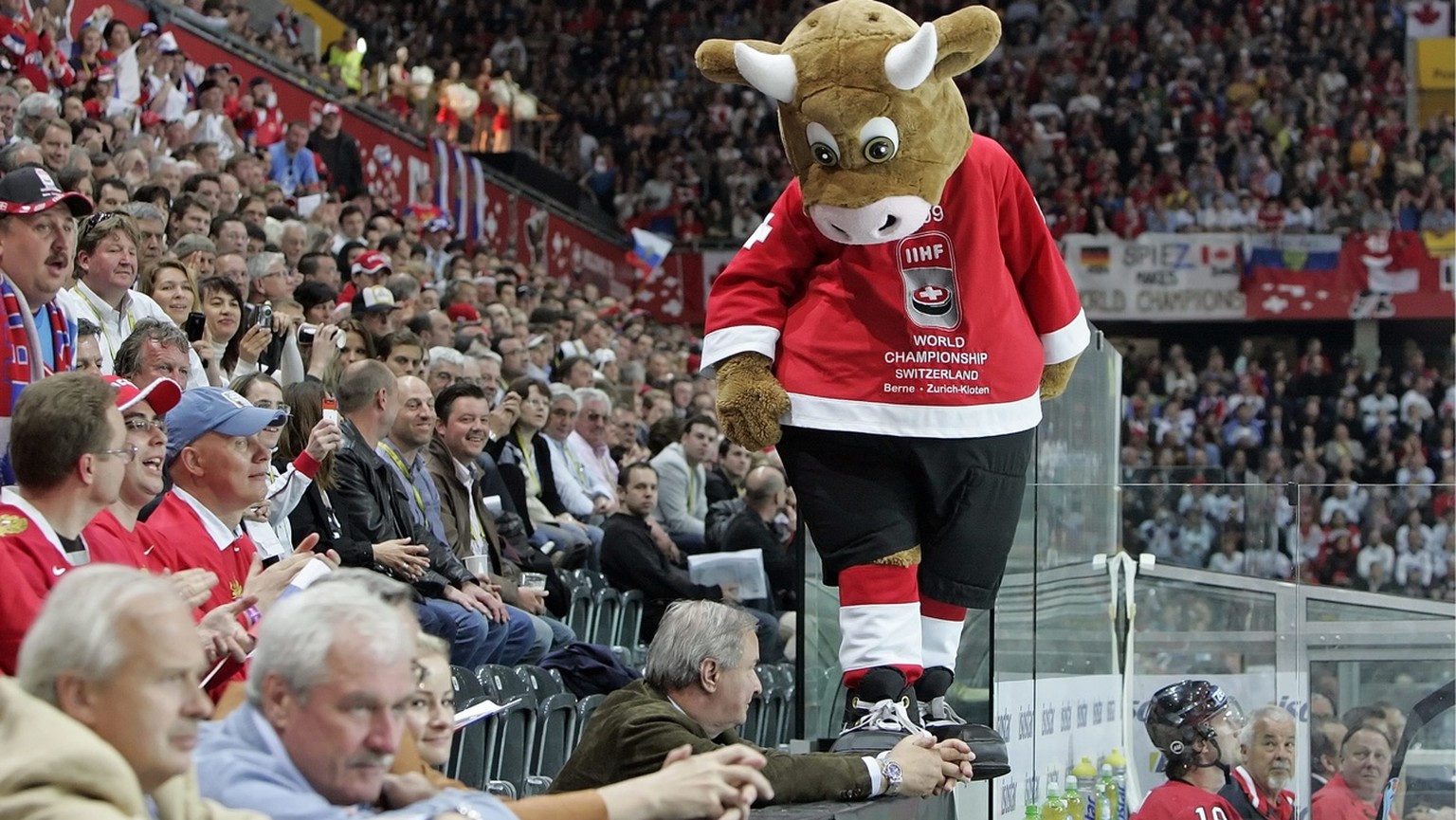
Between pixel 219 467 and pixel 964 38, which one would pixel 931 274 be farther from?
pixel 219 467

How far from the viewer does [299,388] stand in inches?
201

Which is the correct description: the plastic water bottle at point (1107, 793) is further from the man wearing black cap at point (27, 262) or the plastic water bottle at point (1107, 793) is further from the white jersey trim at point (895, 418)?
the man wearing black cap at point (27, 262)

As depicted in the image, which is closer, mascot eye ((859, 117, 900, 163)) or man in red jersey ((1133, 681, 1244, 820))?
mascot eye ((859, 117, 900, 163))

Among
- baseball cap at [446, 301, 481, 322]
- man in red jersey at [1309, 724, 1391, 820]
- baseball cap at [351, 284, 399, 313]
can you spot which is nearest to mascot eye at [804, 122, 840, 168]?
man in red jersey at [1309, 724, 1391, 820]

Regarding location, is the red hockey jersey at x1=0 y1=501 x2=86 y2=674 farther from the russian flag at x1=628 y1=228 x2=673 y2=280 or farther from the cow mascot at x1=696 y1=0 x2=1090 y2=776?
the russian flag at x1=628 y1=228 x2=673 y2=280

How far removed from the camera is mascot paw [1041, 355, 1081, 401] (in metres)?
4.33

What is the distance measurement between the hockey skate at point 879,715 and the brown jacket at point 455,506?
6.96 feet

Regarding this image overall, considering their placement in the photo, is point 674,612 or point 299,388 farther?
point 299,388

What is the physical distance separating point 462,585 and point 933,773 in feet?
6.62

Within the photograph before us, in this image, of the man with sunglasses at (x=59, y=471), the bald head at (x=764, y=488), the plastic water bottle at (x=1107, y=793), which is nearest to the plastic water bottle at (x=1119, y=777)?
the plastic water bottle at (x=1107, y=793)

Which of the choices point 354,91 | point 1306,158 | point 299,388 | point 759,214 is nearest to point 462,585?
point 299,388

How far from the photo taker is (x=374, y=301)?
8227 millimetres

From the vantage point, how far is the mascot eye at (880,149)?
3840mm

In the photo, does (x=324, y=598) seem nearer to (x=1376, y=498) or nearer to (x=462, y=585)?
(x=462, y=585)
